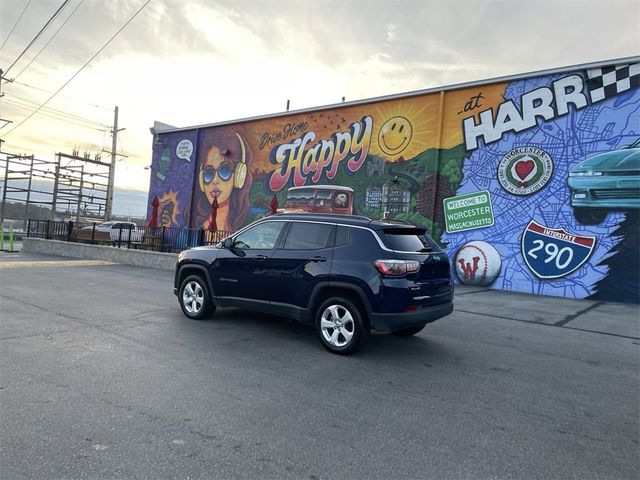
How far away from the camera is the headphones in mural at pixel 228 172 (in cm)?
2062

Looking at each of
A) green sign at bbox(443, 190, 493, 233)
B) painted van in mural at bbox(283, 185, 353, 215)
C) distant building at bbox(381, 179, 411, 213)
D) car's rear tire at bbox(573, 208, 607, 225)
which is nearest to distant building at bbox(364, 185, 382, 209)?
distant building at bbox(381, 179, 411, 213)

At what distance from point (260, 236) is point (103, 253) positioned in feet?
45.6

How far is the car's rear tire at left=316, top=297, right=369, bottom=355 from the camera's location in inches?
210

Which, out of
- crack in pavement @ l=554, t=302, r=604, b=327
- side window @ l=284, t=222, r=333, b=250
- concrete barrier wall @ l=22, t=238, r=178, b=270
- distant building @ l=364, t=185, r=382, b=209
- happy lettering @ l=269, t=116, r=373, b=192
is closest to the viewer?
side window @ l=284, t=222, r=333, b=250

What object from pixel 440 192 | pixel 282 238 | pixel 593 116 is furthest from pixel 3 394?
pixel 593 116

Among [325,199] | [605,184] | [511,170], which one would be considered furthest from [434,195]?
[605,184]

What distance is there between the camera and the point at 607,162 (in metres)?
12.1

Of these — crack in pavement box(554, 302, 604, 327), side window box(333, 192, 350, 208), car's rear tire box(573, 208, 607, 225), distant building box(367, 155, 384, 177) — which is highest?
distant building box(367, 155, 384, 177)

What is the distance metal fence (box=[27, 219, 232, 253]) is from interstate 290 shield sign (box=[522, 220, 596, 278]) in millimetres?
10775

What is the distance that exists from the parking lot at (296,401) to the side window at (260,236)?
1.30 meters

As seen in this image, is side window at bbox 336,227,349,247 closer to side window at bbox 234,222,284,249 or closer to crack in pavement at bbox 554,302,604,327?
side window at bbox 234,222,284,249

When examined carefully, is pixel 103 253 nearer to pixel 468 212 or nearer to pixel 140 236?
pixel 140 236

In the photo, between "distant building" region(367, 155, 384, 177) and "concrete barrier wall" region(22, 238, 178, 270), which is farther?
"distant building" region(367, 155, 384, 177)

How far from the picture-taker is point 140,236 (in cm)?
1912
